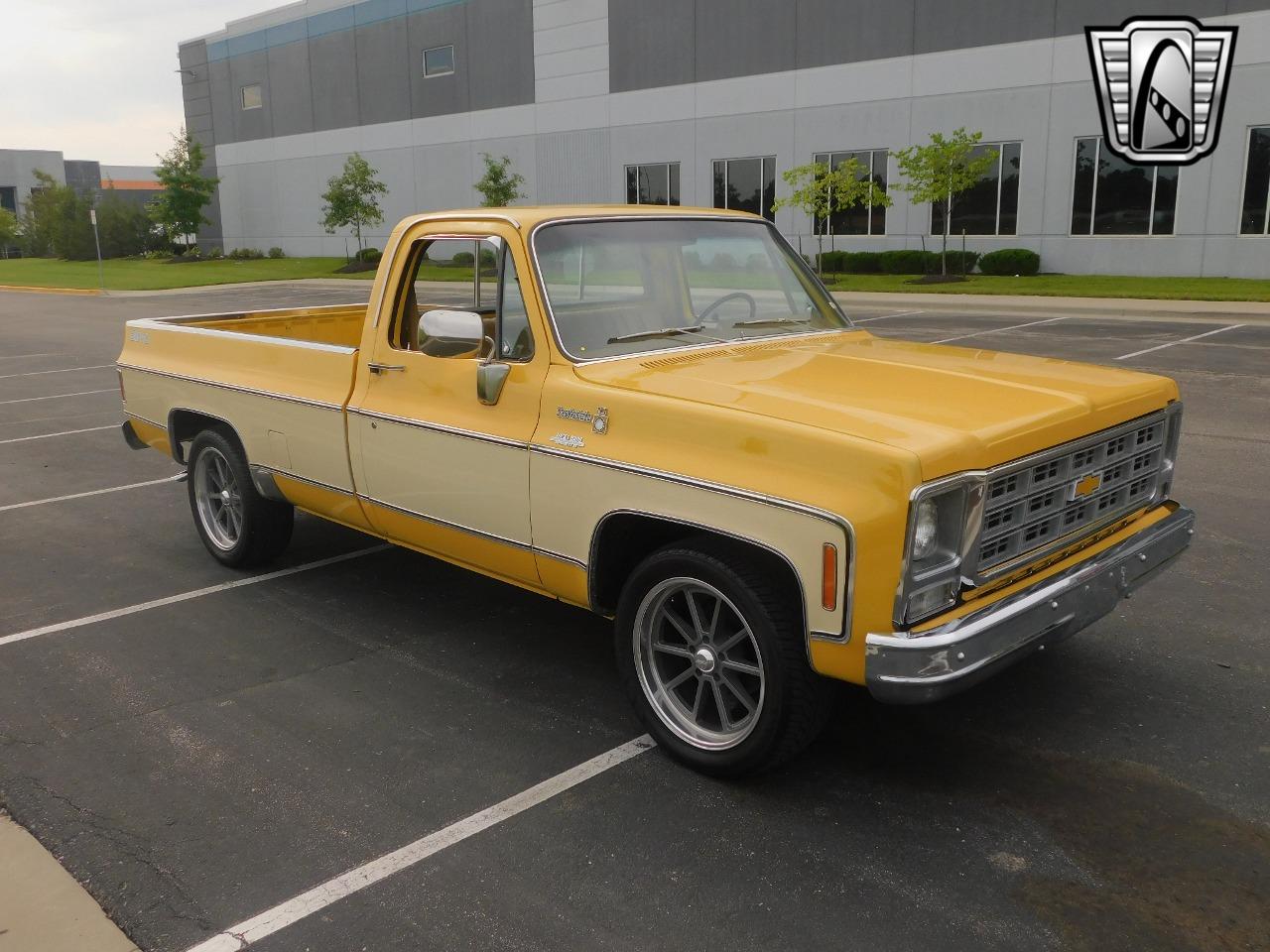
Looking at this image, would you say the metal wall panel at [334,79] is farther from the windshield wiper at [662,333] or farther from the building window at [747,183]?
the windshield wiper at [662,333]

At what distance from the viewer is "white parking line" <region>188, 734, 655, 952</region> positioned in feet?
10.4

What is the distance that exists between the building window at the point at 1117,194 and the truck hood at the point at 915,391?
2849 cm

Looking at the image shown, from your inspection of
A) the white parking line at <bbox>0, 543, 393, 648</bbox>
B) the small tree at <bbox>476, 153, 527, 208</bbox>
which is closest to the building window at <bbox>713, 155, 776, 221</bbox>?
the small tree at <bbox>476, 153, 527, 208</bbox>

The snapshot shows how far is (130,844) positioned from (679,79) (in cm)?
3855

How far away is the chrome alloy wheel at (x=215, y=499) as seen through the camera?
655cm

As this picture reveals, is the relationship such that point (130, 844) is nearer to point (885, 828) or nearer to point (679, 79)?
point (885, 828)

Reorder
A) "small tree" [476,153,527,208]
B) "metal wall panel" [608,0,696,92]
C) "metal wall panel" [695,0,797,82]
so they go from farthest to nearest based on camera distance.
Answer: "small tree" [476,153,527,208] → "metal wall panel" [608,0,696,92] → "metal wall panel" [695,0,797,82]

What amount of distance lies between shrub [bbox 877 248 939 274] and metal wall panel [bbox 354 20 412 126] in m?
25.4

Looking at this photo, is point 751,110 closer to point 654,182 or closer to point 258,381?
point 654,182

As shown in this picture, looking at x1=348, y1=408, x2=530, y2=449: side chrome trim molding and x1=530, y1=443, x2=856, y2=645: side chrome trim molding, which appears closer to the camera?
x1=530, y1=443, x2=856, y2=645: side chrome trim molding

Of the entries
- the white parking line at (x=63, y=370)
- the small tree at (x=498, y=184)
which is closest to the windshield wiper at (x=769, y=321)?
the white parking line at (x=63, y=370)

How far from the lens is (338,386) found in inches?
216

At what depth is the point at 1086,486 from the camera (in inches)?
159

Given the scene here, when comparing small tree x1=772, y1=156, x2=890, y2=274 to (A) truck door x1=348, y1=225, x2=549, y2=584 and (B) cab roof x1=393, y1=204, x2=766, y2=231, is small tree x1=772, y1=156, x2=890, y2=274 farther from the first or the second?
(A) truck door x1=348, y1=225, x2=549, y2=584
